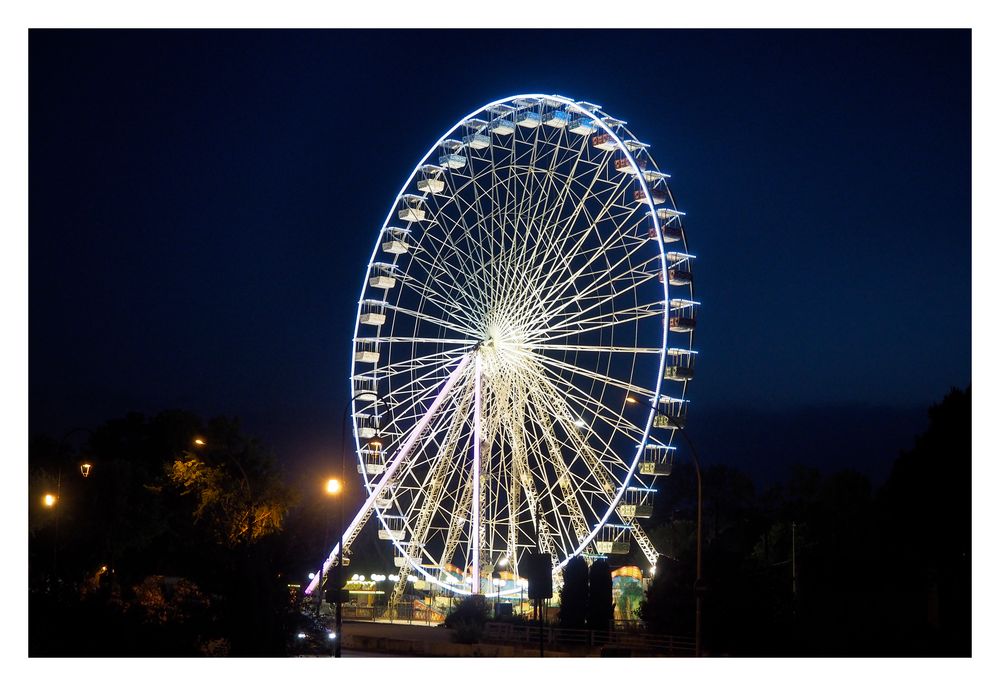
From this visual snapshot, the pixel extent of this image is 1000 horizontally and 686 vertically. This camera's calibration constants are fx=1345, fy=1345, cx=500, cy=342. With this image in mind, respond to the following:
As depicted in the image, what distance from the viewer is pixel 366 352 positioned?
4481cm

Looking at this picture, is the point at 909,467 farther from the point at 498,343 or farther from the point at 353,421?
the point at 353,421

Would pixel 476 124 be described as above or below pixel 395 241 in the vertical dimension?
above

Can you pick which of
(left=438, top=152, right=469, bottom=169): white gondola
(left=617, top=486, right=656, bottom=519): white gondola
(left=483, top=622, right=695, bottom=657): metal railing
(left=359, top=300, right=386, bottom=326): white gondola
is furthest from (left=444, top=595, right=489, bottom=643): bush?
(left=438, top=152, right=469, bottom=169): white gondola

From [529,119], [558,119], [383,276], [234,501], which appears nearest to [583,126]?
[558,119]

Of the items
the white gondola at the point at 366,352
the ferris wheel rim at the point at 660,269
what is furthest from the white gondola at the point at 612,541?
the white gondola at the point at 366,352

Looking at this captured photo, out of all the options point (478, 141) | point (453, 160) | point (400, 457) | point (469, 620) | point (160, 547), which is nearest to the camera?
point (469, 620)

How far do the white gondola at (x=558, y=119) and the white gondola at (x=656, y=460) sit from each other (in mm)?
10321

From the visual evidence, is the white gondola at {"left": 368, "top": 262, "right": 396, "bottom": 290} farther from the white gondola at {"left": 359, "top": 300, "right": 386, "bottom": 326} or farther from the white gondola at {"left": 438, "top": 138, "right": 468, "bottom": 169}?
the white gondola at {"left": 438, "top": 138, "right": 468, "bottom": 169}

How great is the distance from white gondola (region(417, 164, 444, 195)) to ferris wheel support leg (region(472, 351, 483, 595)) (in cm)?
706

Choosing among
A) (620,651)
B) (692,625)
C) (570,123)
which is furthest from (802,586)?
(570,123)

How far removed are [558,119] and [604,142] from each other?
5.93 feet

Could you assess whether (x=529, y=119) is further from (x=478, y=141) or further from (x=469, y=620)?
(x=469, y=620)

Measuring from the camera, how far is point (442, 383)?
136ft

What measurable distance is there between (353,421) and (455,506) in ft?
15.2
